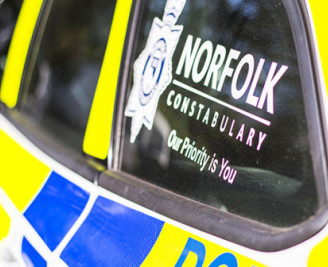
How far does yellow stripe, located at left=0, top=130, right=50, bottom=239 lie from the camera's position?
7.11 ft

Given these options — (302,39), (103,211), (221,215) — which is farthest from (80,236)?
(302,39)

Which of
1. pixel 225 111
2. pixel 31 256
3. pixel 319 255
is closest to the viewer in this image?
pixel 319 255

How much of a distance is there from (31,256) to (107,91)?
619mm

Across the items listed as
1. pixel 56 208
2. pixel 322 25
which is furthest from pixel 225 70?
pixel 56 208

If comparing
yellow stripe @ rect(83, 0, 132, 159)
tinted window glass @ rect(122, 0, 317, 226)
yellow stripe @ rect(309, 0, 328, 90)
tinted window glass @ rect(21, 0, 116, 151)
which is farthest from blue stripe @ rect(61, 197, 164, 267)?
yellow stripe @ rect(309, 0, 328, 90)

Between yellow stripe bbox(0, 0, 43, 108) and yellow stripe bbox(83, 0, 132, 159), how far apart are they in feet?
1.52

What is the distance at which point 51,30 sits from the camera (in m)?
2.38

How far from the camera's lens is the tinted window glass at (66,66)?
2.16 m

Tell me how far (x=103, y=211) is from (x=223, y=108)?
531 mm

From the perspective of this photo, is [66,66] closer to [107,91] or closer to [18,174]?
[107,91]

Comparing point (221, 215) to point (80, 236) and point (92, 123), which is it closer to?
point (80, 236)

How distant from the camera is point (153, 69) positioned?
187 cm

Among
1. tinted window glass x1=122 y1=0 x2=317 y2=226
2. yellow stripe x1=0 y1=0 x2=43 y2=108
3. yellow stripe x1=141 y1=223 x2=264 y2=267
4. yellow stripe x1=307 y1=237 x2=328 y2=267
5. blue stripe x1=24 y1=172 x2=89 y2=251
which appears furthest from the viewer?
yellow stripe x1=0 y1=0 x2=43 y2=108

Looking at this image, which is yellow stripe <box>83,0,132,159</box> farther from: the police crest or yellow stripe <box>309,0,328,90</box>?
yellow stripe <box>309,0,328,90</box>
